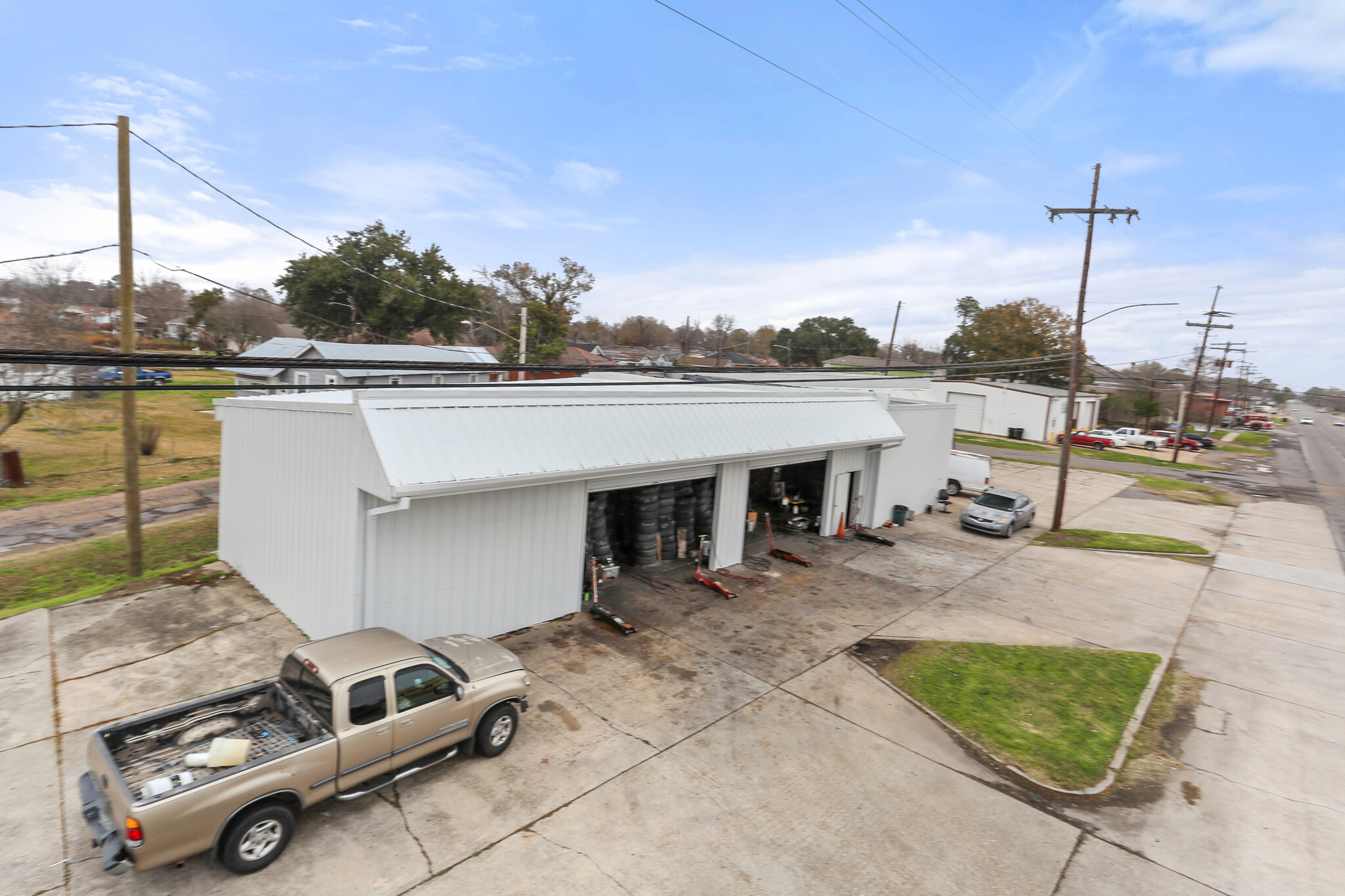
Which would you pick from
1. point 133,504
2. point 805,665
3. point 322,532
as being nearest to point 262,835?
point 322,532

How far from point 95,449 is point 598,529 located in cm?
3057

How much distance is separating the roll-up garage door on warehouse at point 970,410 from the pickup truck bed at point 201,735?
181 ft

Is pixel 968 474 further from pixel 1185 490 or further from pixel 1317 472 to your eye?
pixel 1317 472

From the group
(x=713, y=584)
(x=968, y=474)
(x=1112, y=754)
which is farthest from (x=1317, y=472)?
(x=713, y=584)

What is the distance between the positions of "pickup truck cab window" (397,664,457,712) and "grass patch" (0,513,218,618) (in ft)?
32.1

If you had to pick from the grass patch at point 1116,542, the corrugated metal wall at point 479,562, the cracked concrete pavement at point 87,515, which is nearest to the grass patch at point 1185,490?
the grass patch at point 1116,542

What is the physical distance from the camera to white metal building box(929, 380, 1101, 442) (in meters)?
50.4

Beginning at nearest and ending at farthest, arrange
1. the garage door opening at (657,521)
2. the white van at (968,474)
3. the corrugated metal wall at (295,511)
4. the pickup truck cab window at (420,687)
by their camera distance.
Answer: the pickup truck cab window at (420,687)
the corrugated metal wall at (295,511)
the garage door opening at (657,521)
the white van at (968,474)

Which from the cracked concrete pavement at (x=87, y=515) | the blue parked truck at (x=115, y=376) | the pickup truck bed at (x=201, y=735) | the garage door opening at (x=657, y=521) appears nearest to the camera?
the pickup truck bed at (x=201, y=735)

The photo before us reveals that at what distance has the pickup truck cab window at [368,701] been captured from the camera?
6.56 m

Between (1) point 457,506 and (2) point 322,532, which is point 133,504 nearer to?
(2) point 322,532

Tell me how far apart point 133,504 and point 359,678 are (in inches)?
409

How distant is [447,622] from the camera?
410 inches

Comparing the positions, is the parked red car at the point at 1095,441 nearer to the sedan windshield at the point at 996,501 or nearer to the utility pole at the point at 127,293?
the sedan windshield at the point at 996,501
